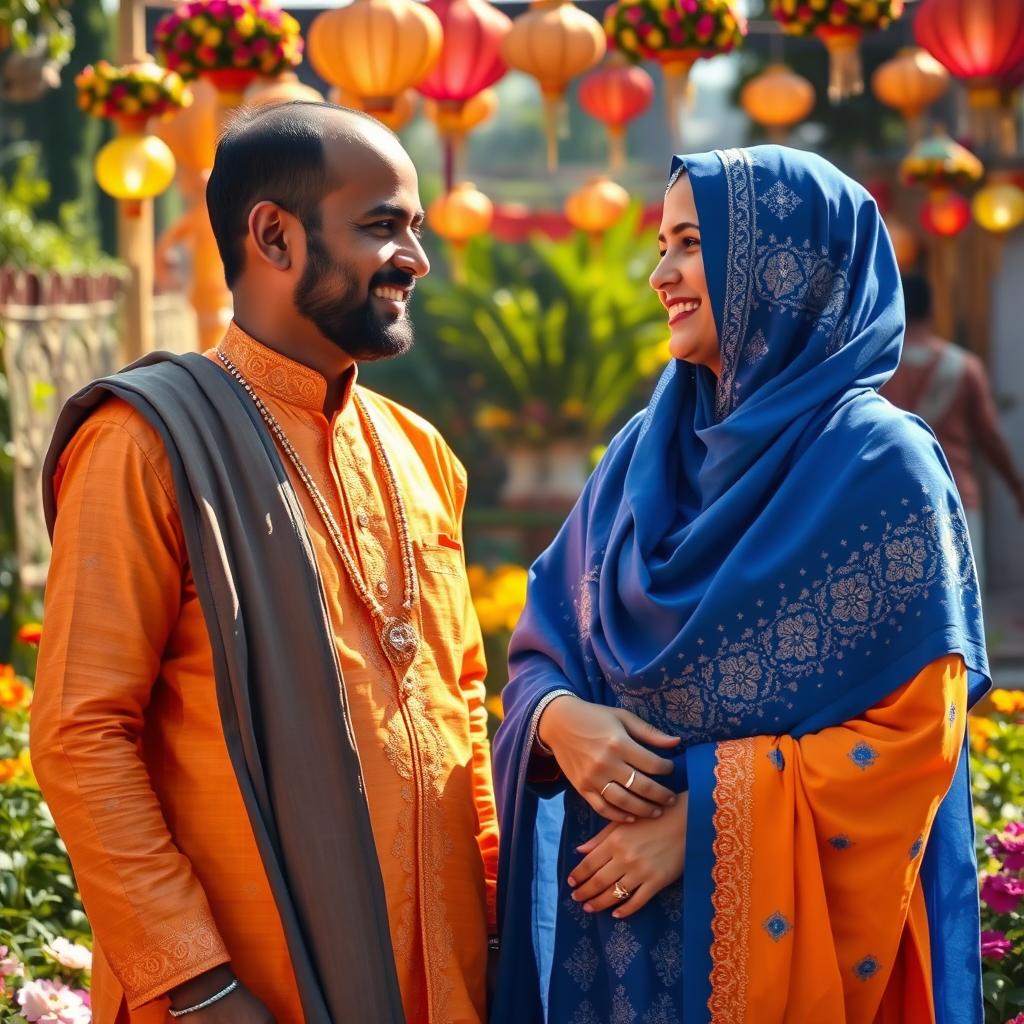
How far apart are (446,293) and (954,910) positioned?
7682 millimetres

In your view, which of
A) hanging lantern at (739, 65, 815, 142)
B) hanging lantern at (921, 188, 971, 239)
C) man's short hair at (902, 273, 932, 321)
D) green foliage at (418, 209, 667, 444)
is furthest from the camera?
green foliage at (418, 209, 667, 444)

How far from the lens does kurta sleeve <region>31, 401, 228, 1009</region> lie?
1869mm

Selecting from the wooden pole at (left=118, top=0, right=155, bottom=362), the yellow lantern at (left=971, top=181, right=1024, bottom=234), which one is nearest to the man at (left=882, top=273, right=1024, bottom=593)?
the yellow lantern at (left=971, top=181, right=1024, bottom=234)

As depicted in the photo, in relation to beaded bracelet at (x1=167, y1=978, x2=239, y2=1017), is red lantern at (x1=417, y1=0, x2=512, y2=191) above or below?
above

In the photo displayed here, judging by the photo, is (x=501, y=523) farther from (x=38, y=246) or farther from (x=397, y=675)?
(x=397, y=675)

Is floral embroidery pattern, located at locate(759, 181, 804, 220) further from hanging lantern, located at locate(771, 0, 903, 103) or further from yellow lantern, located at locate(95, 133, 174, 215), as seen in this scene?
yellow lantern, located at locate(95, 133, 174, 215)

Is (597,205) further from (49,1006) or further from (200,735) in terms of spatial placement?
(200,735)

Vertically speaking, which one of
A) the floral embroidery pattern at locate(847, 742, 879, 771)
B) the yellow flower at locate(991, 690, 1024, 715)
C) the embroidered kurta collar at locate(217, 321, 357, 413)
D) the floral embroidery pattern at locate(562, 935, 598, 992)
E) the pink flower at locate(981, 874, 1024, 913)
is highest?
the embroidered kurta collar at locate(217, 321, 357, 413)

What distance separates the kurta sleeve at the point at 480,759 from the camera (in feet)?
7.62

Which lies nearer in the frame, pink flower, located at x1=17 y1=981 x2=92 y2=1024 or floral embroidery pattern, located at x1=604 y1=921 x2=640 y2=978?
floral embroidery pattern, located at x1=604 y1=921 x2=640 y2=978

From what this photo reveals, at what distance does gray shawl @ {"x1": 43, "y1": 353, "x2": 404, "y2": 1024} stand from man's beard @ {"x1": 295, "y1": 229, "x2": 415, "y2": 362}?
0.65 feet

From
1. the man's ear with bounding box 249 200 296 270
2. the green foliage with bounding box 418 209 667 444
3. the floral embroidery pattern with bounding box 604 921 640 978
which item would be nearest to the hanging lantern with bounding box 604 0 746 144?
the man's ear with bounding box 249 200 296 270

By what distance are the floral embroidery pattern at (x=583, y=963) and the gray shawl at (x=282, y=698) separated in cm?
34

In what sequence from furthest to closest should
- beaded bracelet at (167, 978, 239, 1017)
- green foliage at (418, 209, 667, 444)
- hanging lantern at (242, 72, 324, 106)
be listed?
green foliage at (418, 209, 667, 444) < hanging lantern at (242, 72, 324, 106) < beaded bracelet at (167, 978, 239, 1017)
